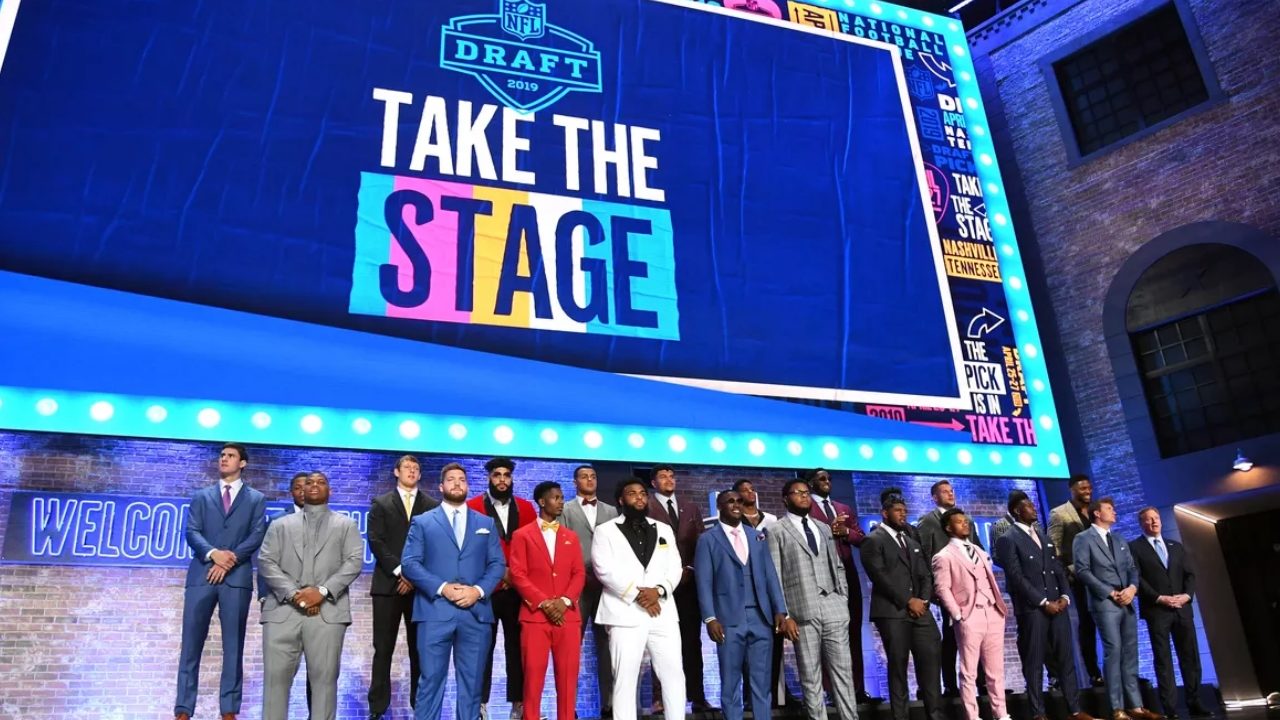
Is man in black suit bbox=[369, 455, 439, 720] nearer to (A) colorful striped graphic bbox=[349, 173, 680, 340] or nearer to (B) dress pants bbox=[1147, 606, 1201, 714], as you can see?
(A) colorful striped graphic bbox=[349, 173, 680, 340]

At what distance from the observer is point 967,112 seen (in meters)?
9.75

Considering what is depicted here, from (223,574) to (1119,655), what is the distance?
18.2 ft

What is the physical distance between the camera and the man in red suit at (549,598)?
5262 millimetres

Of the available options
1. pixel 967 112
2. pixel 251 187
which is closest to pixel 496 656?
pixel 251 187

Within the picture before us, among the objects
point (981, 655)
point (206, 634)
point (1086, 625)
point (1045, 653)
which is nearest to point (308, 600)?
point (206, 634)

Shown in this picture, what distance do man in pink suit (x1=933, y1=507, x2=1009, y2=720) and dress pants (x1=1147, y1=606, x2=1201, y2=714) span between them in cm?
131

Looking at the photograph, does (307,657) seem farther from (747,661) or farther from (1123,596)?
(1123,596)

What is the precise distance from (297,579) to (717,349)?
11.7 ft

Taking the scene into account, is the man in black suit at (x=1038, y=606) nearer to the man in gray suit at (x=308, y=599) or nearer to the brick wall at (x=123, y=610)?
the brick wall at (x=123, y=610)

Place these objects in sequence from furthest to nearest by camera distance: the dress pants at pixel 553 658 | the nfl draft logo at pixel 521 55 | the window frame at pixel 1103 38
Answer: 1. the window frame at pixel 1103 38
2. the nfl draft logo at pixel 521 55
3. the dress pants at pixel 553 658

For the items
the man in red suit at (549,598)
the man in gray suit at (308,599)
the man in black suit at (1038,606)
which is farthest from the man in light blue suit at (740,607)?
the man in gray suit at (308,599)

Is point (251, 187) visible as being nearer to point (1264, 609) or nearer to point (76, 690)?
point (76, 690)

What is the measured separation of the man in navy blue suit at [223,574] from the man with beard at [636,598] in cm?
186

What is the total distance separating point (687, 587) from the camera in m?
6.31
